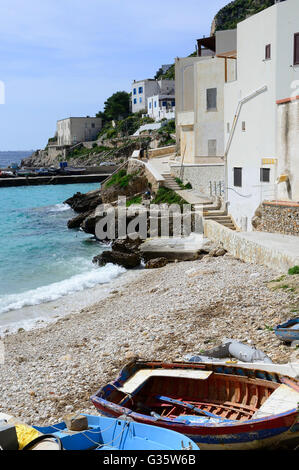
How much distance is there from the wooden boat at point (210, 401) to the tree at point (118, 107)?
4197 inches

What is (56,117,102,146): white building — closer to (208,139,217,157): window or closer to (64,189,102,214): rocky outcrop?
(64,189,102,214): rocky outcrop

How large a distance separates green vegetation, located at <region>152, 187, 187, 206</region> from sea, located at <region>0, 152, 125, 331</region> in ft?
15.2

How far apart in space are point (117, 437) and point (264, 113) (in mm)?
15832

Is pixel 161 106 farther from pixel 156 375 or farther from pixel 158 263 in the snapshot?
pixel 156 375

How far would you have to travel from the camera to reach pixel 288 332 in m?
9.48

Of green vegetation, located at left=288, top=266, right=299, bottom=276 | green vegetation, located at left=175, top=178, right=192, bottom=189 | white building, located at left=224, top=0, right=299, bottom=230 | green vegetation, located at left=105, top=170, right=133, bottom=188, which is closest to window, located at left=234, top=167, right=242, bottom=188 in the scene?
white building, located at left=224, top=0, right=299, bottom=230

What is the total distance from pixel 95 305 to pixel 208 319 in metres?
5.83

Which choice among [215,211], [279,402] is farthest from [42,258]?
[279,402]

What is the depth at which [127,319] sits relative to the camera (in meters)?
13.8

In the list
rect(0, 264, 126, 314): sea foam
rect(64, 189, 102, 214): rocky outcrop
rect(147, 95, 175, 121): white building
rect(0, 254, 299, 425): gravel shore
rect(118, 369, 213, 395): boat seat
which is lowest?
rect(0, 264, 126, 314): sea foam

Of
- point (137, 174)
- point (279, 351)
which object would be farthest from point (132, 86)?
point (279, 351)

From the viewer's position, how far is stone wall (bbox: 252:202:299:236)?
1683cm

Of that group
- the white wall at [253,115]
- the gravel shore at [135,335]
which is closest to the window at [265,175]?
the white wall at [253,115]

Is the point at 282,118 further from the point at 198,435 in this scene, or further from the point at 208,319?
the point at 198,435
